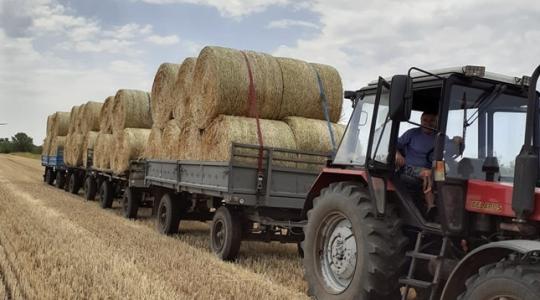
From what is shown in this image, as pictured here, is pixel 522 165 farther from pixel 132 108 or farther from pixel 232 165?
pixel 132 108

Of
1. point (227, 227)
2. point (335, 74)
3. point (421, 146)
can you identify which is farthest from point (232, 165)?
point (421, 146)

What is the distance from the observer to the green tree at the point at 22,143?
292 ft

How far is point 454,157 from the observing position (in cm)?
413

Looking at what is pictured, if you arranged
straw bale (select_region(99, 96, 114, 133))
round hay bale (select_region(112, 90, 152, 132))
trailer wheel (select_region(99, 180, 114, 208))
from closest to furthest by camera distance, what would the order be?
1. round hay bale (select_region(112, 90, 152, 132))
2. trailer wheel (select_region(99, 180, 114, 208))
3. straw bale (select_region(99, 96, 114, 133))

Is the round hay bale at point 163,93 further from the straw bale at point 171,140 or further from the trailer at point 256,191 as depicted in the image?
the trailer at point 256,191

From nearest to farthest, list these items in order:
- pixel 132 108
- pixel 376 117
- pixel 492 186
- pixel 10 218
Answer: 1. pixel 492 186
2. pixel 376 117
3. pixel 10 218
4. pixel 132 108

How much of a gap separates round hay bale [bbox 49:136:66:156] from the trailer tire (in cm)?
1303

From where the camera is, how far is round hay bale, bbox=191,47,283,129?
26.2 feet

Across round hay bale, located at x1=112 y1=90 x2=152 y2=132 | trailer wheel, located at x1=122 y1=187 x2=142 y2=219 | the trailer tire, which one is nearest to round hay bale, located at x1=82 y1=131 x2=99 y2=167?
round hay bale, located at x1=112 y1=90 x2=152 y2=132

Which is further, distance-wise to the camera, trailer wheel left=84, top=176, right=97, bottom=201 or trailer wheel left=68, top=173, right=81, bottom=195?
trailer wheel left=68, top=173, right=81, bottom=195

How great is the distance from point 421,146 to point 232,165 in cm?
309

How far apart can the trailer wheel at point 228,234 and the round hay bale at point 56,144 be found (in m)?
15.4

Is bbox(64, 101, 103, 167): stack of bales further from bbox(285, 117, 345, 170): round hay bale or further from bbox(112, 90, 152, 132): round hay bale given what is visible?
bbox(285, 117, 345, 170): round hay bale

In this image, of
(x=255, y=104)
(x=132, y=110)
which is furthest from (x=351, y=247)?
(x=132, y=110)
